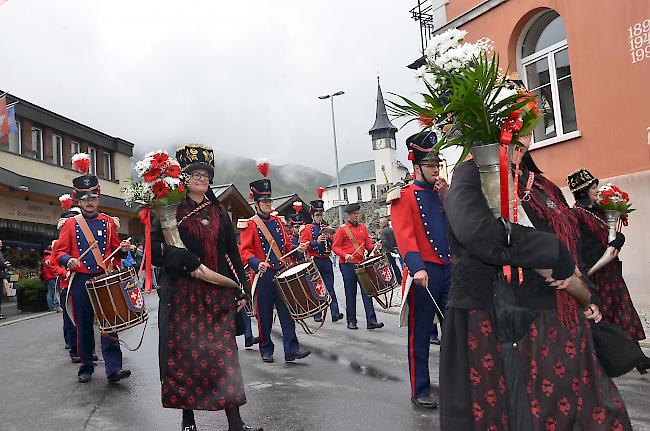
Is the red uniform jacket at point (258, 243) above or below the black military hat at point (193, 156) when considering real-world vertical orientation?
below

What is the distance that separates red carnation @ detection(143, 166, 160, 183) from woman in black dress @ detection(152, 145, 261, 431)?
293 millimetres

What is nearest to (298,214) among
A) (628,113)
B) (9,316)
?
(9,316)

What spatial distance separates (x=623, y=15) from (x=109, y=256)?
9.72m

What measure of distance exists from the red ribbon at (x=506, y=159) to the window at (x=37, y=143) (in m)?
25.8

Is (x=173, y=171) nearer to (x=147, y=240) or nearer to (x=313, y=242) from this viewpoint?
(x=147, y=240)

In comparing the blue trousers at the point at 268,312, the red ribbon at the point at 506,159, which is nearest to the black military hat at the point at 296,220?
the blue trousers at the point at 268,312

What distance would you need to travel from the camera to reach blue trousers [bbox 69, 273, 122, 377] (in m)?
6.46

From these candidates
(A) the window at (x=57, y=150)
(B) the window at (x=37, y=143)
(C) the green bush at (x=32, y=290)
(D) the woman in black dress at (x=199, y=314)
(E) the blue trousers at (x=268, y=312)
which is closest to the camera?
(D) the woman in black dress at (x=199, y=314)

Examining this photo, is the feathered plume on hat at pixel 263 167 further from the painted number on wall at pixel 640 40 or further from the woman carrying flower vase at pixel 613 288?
the painted number on wall at pixel 640 40

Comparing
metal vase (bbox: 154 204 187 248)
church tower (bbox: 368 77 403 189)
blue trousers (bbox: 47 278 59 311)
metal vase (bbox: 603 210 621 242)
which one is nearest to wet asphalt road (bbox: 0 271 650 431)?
metal vase (bbox: 603 210 621 242)

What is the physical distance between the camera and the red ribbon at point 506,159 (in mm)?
2500

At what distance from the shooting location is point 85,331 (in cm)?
659

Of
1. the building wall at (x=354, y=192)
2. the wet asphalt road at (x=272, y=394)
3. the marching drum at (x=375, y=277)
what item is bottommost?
the wet asphalt road at (x=272, y=394)

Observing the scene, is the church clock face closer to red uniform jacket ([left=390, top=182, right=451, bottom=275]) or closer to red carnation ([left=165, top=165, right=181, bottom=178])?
red uniform jacket ([left=390, top=182, right=451, bottom=275])
